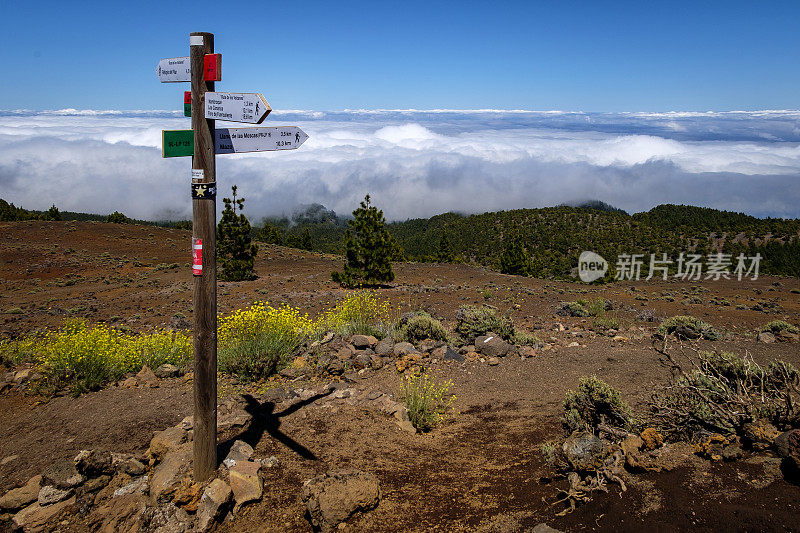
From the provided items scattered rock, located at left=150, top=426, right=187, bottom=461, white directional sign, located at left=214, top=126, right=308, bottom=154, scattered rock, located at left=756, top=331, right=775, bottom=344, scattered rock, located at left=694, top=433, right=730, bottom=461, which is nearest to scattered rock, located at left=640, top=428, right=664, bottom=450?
scattered rock, located at left=694, top=433, right=730, bottom=461

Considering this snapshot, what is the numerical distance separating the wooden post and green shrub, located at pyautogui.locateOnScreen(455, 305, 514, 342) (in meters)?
6.34

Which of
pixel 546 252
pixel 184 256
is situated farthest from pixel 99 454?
pixel 546 252

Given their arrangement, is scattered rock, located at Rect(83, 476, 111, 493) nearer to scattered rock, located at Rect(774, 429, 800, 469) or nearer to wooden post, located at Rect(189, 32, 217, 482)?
wooden post, located at Rect(189, 32, 217, 482)

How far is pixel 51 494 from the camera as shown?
4137 millimetres

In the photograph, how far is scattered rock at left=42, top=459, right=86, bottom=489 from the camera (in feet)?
13.7

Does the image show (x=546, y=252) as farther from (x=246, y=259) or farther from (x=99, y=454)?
(x=99, y=454)

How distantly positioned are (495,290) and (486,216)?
81963mm

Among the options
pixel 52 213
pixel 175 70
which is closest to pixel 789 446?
pixel 175 70

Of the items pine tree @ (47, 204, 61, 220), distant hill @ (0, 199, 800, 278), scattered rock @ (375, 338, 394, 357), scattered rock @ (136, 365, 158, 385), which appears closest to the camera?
scattered rock @ (136, 365, 158, 385)

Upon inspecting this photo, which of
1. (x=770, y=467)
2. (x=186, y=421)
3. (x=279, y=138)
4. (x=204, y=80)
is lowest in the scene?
(x=186, y=421)

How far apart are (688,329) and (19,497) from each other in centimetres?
1185

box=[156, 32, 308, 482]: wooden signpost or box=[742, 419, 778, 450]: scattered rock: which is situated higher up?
box=[156, 32, 308, 482]: wooden signpost

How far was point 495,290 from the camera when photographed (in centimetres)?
2209

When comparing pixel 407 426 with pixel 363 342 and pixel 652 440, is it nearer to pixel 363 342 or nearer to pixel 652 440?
pixel 652 440
